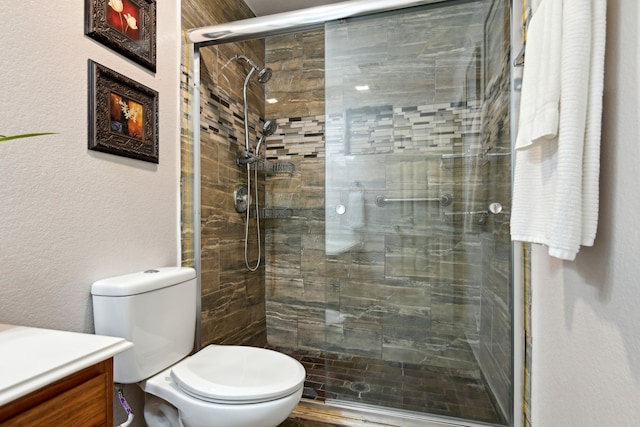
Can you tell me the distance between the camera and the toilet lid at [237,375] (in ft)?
3.47

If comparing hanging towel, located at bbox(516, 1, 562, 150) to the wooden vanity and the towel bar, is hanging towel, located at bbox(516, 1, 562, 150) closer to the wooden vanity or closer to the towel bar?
the towel bar

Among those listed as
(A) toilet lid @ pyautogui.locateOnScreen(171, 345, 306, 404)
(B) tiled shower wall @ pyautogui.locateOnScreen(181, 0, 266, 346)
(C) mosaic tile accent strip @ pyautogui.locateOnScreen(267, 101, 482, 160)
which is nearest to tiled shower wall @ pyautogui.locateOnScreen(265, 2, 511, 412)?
(C) mosaic tile accent strip @ pyautogui.locateOnScreen(267, 101, 482, 160)

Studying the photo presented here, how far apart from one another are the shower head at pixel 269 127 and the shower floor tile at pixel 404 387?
1675mm

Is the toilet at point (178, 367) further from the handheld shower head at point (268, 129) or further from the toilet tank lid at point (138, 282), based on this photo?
the handheld shower head at point (268, 129)

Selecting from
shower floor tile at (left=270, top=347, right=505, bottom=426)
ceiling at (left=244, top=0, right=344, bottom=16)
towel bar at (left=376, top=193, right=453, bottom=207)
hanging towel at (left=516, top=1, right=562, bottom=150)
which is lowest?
shower floor tile at (left=270, top=347, right=505, bottom=426)

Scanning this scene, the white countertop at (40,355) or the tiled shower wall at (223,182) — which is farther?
the tiled shower wall at (223,182)

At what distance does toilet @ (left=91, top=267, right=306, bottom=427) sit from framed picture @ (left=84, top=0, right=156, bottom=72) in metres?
0.90

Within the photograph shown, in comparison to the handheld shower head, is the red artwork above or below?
above

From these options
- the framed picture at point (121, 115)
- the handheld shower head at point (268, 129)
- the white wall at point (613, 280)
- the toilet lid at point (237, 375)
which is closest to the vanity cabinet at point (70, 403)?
the toilet lid at point (237, 375)

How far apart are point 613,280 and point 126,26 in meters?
1.81

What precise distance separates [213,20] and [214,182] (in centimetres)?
95

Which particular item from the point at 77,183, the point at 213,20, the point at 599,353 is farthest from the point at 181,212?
the point at 599,353

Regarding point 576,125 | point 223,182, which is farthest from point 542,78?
point 223,182

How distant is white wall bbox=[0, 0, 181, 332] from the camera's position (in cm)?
94
